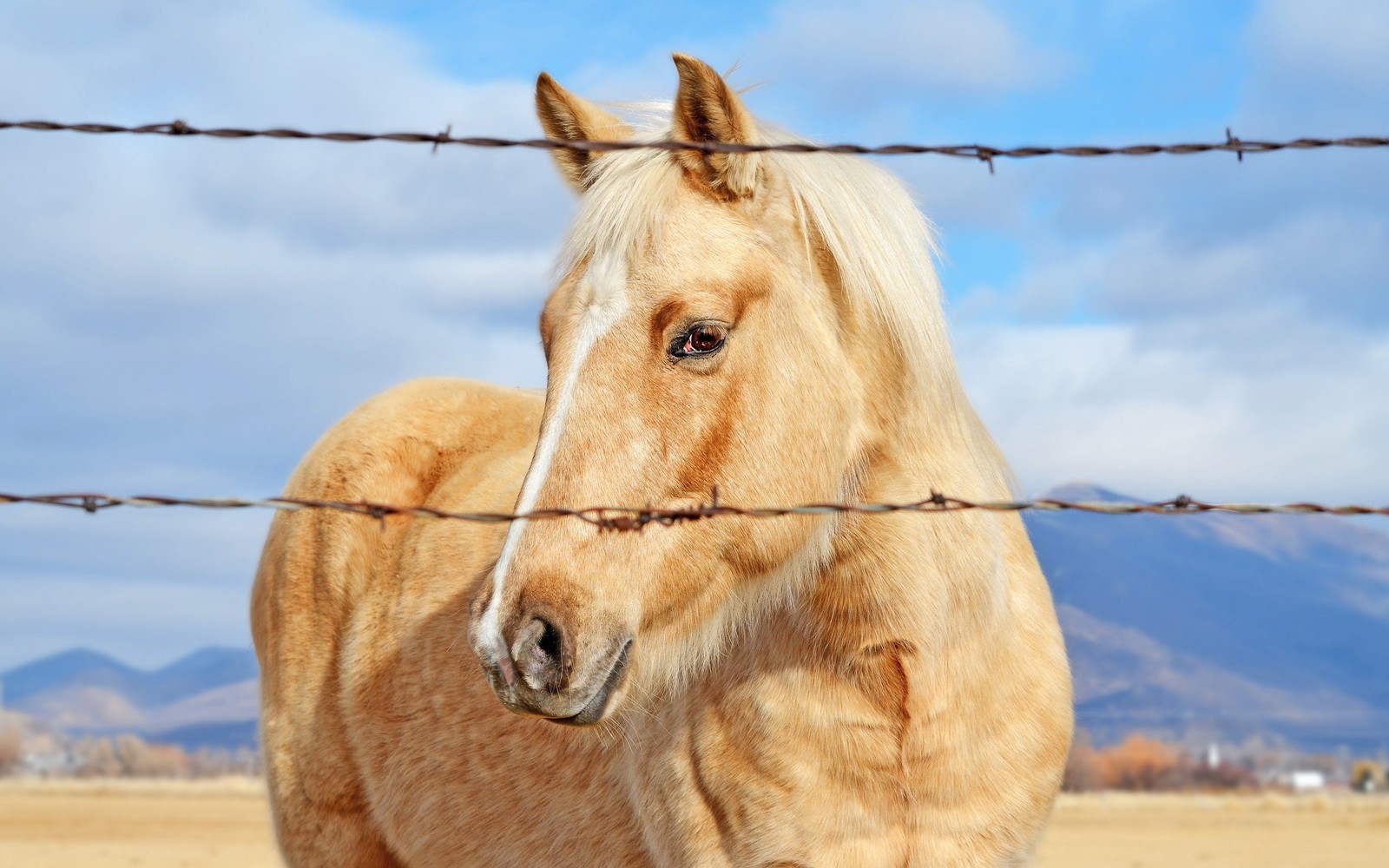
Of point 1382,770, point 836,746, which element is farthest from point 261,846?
point 1382,770

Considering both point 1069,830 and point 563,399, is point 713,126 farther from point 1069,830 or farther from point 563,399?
point 1069,830

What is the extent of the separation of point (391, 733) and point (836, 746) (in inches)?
90.8

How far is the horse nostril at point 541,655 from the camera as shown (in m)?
2.61

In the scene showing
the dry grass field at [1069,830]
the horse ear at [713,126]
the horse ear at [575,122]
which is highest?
the horse ear at [575,122]

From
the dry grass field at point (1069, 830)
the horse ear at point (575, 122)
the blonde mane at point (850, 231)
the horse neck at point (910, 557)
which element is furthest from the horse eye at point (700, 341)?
the dry grass field at point (1069, 830)

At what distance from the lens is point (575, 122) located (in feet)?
11.7

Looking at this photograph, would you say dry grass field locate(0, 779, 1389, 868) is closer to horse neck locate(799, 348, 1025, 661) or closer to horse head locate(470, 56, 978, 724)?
horse neck locate(799, 348, 1025, 661)

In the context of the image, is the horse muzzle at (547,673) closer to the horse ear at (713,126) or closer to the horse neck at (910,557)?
the horse neck at (910,557)

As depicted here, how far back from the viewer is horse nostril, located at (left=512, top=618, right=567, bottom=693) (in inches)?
103

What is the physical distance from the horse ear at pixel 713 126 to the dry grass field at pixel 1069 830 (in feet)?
63.2

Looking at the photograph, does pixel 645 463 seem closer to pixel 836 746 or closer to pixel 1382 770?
pixel 836 746

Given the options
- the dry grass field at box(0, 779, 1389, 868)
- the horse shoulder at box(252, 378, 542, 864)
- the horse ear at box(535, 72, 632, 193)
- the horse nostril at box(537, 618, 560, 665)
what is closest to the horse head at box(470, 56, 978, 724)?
the horse nostril at box(537, 618, 560, 665)

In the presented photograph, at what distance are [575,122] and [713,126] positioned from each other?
61 cm

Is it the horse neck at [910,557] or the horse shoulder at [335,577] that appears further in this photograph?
the horse shoulder at [335,577]
